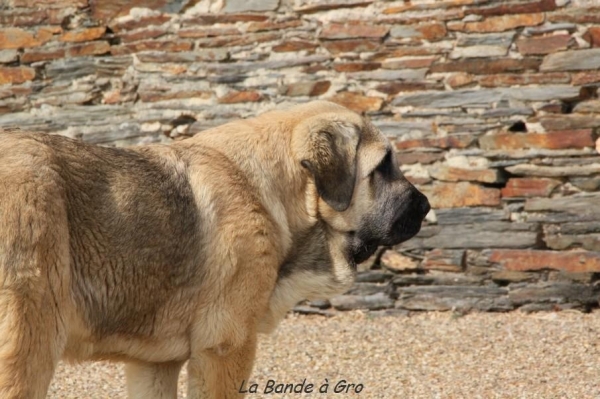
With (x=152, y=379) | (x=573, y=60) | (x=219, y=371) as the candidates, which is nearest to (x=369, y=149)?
(x=219, y=371)

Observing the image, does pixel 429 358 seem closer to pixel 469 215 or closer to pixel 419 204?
pixel 469 215

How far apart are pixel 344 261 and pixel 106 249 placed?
1.44 m

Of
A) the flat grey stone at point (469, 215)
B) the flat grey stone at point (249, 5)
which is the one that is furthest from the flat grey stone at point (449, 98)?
the flat grey stone at point (249, 5)

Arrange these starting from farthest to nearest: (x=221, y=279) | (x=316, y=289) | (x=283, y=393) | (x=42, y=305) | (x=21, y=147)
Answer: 1. (x=283, y=393)
2. (x=316, y=289)
3. (x=221, y=279)
4. (x=21, y=147)
5. (x=42, y=305)

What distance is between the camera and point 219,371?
443 cm

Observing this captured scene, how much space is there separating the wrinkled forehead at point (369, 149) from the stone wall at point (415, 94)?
3.25 m

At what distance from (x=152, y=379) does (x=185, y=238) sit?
871 millimetres

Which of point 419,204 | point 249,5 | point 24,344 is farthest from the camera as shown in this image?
point 249,5

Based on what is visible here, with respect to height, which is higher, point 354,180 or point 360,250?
point 354,180

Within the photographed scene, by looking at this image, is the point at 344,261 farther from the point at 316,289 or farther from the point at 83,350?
the point at 83,350

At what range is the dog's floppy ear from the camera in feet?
15.7

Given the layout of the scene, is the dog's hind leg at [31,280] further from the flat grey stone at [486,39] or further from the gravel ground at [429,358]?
the flat grey stone at [486,39]

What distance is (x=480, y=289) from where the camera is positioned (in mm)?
8164

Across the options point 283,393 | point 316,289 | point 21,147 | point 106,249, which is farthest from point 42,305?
point 283,393
